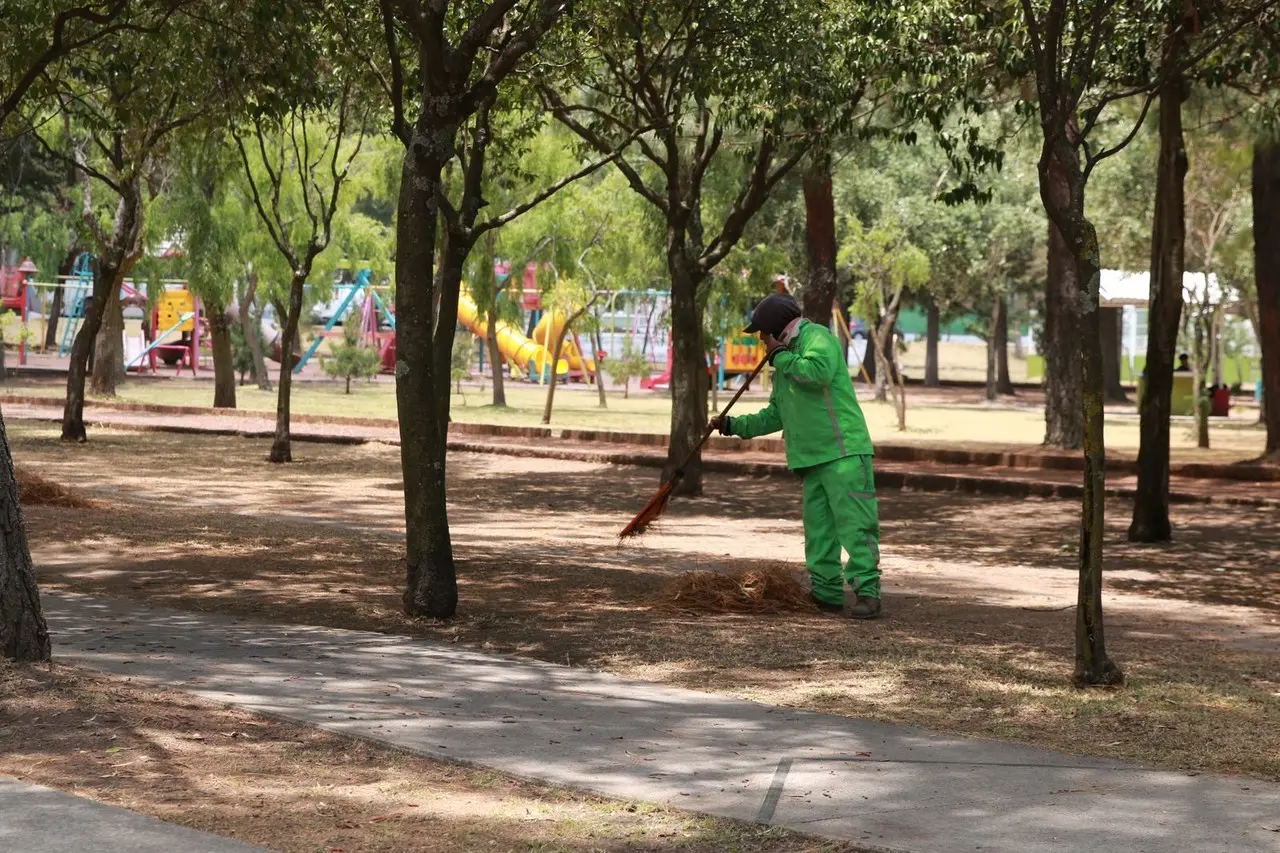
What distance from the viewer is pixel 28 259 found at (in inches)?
2103

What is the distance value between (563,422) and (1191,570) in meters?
19.2

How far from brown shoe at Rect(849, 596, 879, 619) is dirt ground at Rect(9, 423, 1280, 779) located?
4.5 inches

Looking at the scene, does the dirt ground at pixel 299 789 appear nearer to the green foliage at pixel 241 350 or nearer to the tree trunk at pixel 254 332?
the tree trunk at pixel 254 332

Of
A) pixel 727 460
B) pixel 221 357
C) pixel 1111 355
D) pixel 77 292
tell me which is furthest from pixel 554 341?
pixel 727 460

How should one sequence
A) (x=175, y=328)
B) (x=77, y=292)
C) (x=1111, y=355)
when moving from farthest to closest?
(x=77, y=292), (x=175, y=328), (x=1111, y=355)

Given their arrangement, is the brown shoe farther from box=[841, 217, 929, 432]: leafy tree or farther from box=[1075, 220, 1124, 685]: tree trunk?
box=[841, 217, 929, 432]: leafy tree

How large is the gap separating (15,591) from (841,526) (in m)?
4.23

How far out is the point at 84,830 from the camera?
14.7 feet

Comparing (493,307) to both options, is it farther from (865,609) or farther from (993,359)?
(865,609)

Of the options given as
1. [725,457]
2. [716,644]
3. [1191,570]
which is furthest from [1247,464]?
[716,644]

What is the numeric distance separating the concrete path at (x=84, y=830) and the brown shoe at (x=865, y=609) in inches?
203

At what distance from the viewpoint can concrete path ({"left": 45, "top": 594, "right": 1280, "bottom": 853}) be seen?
15.9 ft

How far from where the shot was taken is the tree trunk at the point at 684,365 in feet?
57.3

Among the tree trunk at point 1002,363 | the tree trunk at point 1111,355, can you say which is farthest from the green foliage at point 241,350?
the tree trunk at point 1111,355
